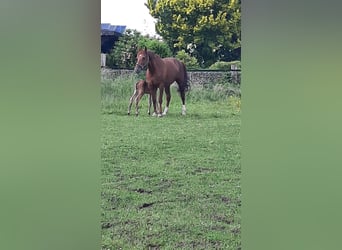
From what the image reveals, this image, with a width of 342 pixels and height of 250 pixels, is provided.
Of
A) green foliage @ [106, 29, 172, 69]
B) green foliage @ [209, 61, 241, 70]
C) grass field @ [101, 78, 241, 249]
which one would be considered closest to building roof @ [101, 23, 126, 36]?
green foliage @ [106, 29, 172, 69]

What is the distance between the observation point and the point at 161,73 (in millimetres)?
3488

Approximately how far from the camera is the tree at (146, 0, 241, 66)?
3359mm

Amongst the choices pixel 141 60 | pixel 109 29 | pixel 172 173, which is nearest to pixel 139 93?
pixel 141 60

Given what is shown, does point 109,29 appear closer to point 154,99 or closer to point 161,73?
point 161,73

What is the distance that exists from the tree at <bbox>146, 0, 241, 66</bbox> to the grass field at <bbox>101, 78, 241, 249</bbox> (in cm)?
27

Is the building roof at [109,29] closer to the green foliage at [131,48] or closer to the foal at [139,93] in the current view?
the green foliage at [131,48]

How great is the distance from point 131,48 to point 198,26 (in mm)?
489

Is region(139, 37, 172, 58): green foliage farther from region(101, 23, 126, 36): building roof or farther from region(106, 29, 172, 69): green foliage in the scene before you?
region(101, 23, 126, 36): building roof

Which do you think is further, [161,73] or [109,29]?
[161,73]
